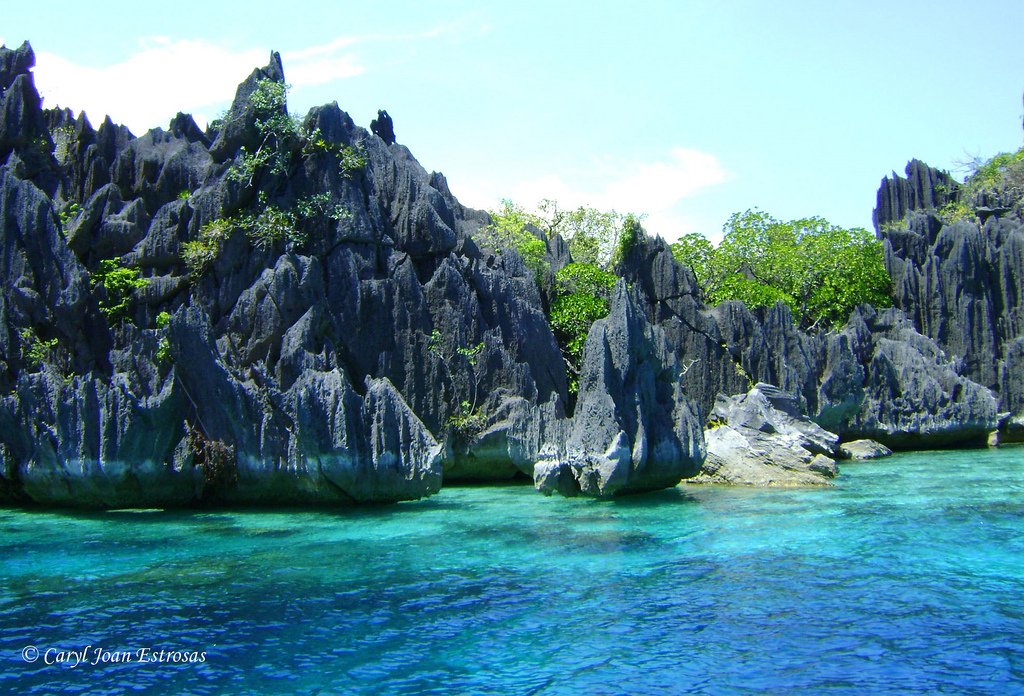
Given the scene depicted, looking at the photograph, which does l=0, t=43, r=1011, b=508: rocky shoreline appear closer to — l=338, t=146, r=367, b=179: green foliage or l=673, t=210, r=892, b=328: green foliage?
l=338, t=146, r=367, b=179: green foliage

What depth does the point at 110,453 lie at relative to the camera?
60.1ft

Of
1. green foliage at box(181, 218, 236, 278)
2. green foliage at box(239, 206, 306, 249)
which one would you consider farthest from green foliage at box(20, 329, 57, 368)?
green foliage at box(239, 206, 306, 249)

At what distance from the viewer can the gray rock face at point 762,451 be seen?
73.3 feet

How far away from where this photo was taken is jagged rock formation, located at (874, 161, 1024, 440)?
34.8 m

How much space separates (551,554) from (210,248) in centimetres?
→ 1387

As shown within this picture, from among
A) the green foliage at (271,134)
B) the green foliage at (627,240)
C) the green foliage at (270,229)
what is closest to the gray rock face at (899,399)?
the green foliage at (627,240)

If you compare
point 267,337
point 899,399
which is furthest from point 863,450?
point 267,337

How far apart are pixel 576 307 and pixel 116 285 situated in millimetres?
14581

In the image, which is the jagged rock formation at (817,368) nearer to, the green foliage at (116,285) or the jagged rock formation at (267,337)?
the jagged rock formation at (267,337)

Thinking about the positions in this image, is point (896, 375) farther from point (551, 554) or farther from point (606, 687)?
point (606, 687)

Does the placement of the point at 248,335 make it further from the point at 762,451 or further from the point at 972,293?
the point at 972,293

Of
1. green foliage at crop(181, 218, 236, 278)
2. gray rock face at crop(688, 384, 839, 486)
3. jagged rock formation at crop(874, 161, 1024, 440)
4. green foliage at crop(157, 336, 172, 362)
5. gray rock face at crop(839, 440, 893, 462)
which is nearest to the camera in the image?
green foliage at crop(157, 336, 172, 362)

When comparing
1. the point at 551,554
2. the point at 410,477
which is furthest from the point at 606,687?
the point at 410,477

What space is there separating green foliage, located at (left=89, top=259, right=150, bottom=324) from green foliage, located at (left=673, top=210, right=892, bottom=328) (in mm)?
22505
